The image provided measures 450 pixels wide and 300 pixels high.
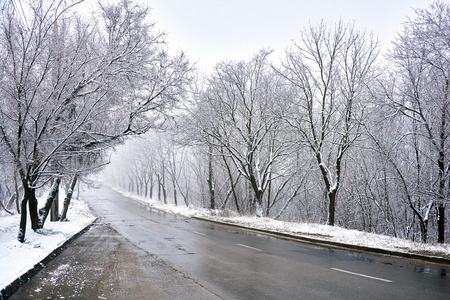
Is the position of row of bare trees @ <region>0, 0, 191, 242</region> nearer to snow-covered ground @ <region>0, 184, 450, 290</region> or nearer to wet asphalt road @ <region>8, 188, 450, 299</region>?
snow-covered ground @ <region>0, 184, 450, 290</region>

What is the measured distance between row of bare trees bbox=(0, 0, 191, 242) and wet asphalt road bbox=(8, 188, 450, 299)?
3.54 metres

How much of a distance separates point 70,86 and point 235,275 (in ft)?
26.5

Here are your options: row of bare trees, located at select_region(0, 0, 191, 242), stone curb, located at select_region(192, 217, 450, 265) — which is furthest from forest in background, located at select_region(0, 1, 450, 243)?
stone curb, located at select_region(192, 217, 450, 265)

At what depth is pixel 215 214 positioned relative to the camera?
2988 centimetres

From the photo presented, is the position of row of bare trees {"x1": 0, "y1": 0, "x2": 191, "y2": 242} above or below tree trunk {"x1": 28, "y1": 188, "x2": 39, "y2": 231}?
above

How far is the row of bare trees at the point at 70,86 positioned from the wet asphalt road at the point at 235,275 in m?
3.54

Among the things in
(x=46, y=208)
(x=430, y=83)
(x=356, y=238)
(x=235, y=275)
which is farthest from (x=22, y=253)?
(x=430, y=83)

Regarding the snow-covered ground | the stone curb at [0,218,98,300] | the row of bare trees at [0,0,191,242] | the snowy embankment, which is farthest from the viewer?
the row of bare trees at [0,0,191,242]

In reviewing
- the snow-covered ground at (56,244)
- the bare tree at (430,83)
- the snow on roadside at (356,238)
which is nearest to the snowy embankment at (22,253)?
the snow-covered ground at (56,244)

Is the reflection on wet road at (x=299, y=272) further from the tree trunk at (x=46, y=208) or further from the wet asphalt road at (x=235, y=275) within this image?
the tree trunk at (x=46, y=208)

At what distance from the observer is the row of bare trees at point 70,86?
33.0 feet

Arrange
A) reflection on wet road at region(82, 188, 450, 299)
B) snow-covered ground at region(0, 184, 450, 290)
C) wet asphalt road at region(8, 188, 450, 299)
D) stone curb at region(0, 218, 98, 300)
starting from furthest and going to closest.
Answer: snow-covered ground at region(0, 184, 450, 290)
reflection on wet road at region(82, 188, 450, 299)
wet asphalt road at region(8, 188, 450, 299)
stone curb at region(0, 218, 98, 300)

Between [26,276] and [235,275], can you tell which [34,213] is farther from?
[235,275]

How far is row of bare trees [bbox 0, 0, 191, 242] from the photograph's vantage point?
10.1m
